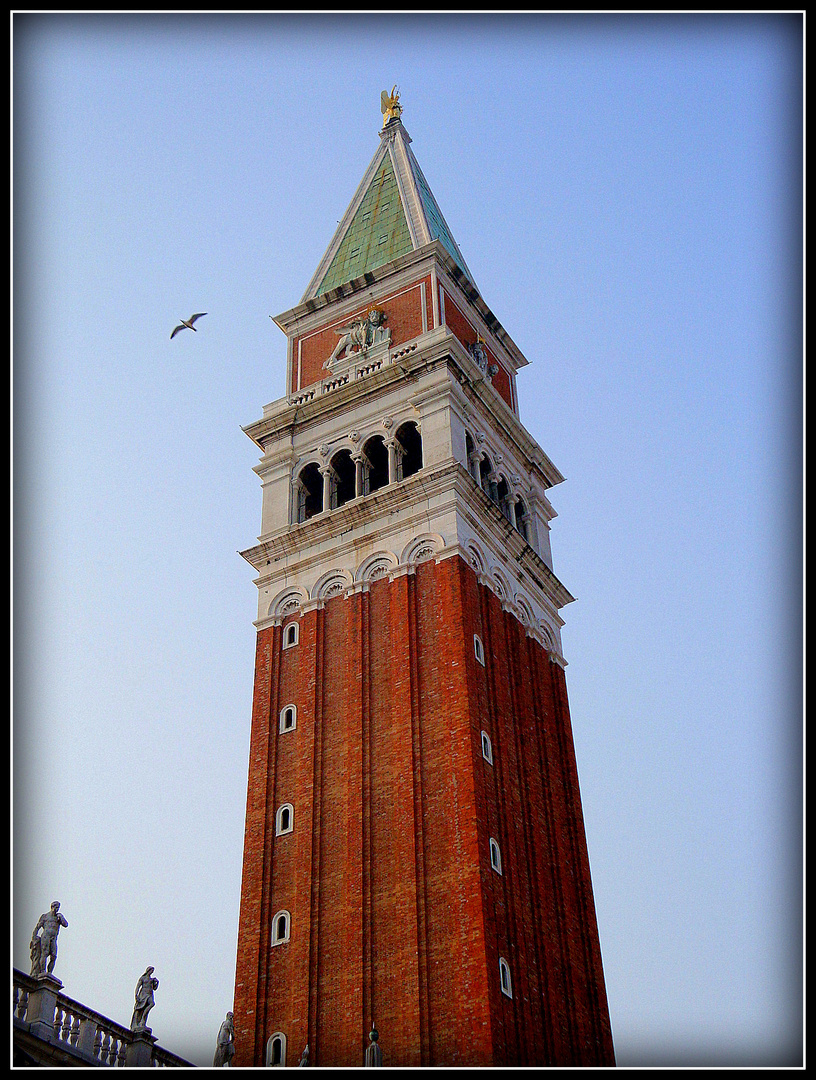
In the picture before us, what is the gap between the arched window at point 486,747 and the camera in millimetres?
41906

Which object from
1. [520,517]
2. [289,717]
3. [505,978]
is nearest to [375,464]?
[520,517]

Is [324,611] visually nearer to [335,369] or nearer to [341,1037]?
[335,369]

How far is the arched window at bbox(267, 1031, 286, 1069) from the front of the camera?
3791 cm

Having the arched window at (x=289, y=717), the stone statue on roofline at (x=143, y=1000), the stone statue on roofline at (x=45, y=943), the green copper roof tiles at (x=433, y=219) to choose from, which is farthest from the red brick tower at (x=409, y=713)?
the stone statue on roofline at (x=45, y=943)

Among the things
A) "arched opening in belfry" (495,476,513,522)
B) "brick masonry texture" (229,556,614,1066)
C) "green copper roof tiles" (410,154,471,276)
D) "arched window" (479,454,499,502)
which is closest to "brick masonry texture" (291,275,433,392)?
"green copper roof tiles" (410,154,471,276)

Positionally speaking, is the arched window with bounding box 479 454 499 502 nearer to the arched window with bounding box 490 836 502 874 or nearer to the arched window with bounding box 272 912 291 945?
the arched window with bounding box 490 836 502 874

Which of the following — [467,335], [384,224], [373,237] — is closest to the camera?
[467,335]

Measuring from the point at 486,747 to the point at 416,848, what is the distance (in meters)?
4.20

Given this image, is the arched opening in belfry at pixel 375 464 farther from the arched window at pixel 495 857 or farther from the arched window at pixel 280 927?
the arched window at pixel 280 927

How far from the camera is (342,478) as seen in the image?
51562 mm

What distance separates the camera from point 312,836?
41938 millimetres

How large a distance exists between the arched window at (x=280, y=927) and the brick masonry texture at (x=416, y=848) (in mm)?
189

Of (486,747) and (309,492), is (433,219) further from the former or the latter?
(486,747)

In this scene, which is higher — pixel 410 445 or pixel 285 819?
pixel 410 445
